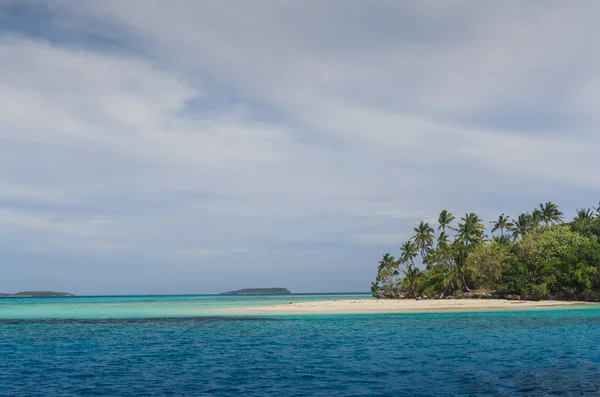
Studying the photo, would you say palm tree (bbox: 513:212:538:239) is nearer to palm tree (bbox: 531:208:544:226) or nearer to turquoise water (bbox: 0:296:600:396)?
palm tree (bbox: 531:208:544:226)

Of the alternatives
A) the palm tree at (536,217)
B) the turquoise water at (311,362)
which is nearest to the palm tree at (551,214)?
the palm tree at (536,217)

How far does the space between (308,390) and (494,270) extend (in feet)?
240

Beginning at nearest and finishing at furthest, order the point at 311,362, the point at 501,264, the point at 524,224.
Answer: the point at 311,362 < the point at 501,264 < the point at 524,224

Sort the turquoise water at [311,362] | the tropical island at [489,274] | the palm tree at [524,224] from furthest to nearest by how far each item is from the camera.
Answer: the palm tree at [524,224], the tropical island at [489,274], the turquoise water at [311,362]

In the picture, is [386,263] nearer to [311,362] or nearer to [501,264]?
[501,264]

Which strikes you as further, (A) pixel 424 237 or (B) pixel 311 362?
(A) pixel 424 237

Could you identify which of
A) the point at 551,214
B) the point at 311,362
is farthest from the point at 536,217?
the point at 311,362

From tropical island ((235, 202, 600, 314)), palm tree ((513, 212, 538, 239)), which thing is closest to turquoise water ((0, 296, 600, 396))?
tropical island ((235, 202, 600, 314))

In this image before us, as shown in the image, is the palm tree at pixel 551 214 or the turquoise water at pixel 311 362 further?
the palm tree at pixel 551 214

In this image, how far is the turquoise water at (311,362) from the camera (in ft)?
60.5

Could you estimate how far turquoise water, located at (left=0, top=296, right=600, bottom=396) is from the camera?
18438 millimetres

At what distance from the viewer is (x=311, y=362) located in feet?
80.0

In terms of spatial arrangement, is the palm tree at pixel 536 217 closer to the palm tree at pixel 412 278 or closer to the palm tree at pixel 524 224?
the palm tree at pixel 524 224

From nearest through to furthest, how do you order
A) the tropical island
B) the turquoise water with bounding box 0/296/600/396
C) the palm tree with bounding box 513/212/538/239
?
the turquoise water with bounding box 0/296/600/396, the tropical island, the palm tree with bounding box 513/212/538/239
